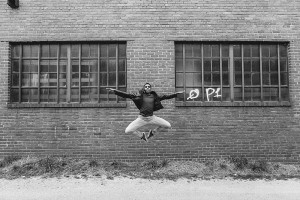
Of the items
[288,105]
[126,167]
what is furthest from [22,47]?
[288,105]

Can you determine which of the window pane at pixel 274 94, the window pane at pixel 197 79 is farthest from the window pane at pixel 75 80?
the window pane at pixel 274 94

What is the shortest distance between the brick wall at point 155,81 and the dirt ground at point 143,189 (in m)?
1.35

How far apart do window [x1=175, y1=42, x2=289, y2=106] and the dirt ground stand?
2.55m

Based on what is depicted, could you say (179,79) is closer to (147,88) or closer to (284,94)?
(147,88)

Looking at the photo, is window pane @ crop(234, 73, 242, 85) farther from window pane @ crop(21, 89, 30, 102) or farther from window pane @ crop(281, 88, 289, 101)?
window pane @ crop(21, 89, 30, 102)

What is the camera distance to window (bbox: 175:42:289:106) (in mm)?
9422

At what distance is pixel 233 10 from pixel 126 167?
17.4 ft

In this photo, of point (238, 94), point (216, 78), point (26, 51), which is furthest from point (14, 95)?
point (238, 94)

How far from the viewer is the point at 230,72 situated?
9.44 metres

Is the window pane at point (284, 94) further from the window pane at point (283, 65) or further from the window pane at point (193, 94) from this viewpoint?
the window pane at point (193, 94)

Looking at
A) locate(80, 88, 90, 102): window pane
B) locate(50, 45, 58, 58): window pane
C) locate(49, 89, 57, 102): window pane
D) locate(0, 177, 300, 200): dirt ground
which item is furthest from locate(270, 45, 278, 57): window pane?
locate(49, 89, 57, 102): window pane

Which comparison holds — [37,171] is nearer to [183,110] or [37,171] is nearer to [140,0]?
[183,110]

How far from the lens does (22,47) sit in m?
9.51

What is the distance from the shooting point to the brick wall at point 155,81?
9180mm
